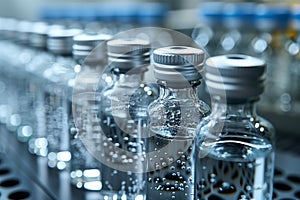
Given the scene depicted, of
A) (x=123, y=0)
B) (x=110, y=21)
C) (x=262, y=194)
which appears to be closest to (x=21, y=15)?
(x=123, y=0)

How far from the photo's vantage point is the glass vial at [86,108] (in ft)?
1.47

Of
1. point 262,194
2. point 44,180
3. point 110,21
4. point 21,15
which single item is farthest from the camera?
point 21,15

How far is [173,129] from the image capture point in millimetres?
357

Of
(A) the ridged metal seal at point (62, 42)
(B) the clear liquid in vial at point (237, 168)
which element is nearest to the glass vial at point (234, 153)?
(B) the clear liquid in vial at point (237, 168)

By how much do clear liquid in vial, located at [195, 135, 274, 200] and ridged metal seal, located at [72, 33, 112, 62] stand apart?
6.8 inches

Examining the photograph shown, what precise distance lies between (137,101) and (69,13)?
101 cm

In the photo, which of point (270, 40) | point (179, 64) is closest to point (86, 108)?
point (179, 64)

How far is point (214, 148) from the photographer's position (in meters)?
0.39

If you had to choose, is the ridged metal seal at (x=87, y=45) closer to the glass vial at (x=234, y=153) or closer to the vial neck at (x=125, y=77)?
the vial neck at (x=125, y=77)

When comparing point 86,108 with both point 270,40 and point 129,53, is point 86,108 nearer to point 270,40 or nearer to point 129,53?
point 129,53

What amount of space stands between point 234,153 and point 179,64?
5.4 inches

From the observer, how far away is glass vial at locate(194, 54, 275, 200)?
38 centimetres

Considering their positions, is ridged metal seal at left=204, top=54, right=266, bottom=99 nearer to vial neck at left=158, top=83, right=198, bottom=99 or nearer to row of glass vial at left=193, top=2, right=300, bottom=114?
Result: vial neck at left=158, top=83, right=198, bottom=99

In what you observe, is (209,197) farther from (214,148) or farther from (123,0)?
(123,0)
